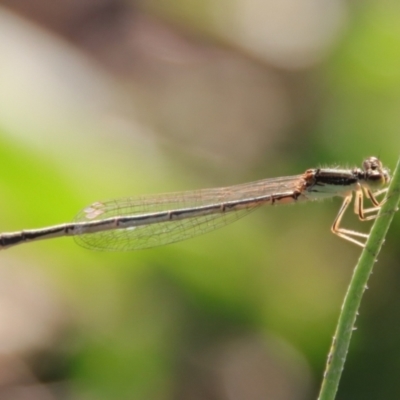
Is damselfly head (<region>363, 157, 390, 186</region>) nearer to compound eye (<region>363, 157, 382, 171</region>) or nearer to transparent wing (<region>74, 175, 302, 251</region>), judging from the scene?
compound eye (<region>363, 157, 382, 171</region>)

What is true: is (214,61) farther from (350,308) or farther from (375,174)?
(350,308)

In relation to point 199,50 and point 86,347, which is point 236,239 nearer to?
point 86,347

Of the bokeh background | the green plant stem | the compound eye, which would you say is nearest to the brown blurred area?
the bokeh background

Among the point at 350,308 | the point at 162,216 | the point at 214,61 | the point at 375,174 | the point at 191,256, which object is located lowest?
the point at 350,308

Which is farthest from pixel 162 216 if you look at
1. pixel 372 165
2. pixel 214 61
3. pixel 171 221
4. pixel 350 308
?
pixel 214 61

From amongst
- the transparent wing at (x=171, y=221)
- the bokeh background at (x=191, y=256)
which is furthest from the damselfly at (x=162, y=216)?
the bokeh background at (x=191, y=256)
